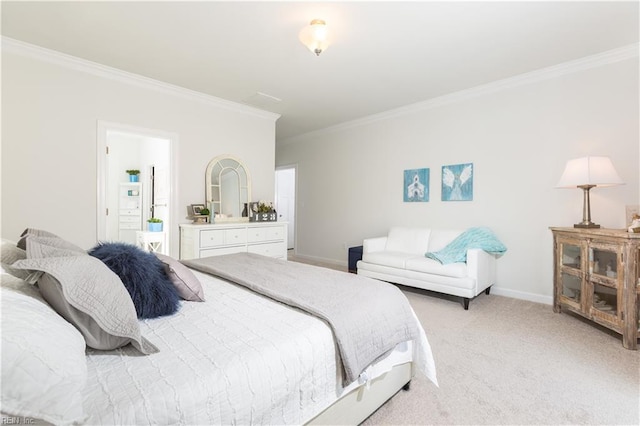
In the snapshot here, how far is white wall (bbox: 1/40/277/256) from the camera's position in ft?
9.34

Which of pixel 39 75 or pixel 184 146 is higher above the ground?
pixel 39 75

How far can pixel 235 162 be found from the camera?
14.7ft

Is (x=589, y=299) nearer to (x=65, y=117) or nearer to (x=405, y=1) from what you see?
(x=405, y=1)

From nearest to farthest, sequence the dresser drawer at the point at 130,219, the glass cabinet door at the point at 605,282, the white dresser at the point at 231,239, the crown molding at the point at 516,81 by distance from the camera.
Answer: the glass cabinet door at the point at 605,282 < the crown molding at the point at 516,81 < the white dresser at the point at 231,239 < the dresser drawer at the point at 130,219

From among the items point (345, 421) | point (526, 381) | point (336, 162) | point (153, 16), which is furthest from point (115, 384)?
point (336, 162)

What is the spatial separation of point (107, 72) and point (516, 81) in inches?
181

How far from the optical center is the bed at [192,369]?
0.68 metres

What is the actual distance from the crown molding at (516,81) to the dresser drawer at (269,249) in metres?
2.43

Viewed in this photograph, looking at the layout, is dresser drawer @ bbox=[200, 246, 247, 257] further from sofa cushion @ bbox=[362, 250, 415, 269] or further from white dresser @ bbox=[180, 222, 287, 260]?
sofa cushion @ bbox=[362, 250, 415, 269]

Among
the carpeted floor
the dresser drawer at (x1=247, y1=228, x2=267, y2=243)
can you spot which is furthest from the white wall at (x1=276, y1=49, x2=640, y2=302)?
the dresser drawer at (x1=247, y1=228, x2=267, y2=243)

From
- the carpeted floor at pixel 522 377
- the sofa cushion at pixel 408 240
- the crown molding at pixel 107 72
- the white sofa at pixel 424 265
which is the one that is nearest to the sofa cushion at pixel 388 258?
the white sofa at pixel 424 265

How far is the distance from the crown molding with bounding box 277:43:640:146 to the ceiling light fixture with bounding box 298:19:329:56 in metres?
2.35

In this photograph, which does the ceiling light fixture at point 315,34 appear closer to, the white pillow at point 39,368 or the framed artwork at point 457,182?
the white pillow at point 39,368

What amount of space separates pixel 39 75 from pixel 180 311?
10.4 ft
